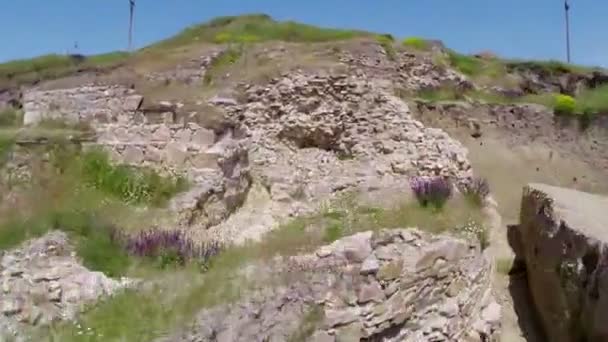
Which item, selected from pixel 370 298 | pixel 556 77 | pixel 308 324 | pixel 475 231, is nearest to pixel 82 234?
pixel 308 324

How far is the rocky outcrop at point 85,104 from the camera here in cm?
1256

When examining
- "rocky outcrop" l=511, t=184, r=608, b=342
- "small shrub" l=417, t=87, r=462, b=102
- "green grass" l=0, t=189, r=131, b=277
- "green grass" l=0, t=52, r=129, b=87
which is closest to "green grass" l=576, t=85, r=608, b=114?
"small shrub" l=417, t=87, r=462, b=102

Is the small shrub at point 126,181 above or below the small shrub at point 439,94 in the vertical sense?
below

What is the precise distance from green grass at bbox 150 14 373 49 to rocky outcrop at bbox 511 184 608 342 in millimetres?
9009

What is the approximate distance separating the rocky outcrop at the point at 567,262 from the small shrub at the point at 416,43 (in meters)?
7.04

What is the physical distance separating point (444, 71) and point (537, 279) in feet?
27.5

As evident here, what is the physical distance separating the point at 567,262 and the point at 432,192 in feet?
7.98

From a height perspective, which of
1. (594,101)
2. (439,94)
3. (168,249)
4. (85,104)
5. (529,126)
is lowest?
(168,249)

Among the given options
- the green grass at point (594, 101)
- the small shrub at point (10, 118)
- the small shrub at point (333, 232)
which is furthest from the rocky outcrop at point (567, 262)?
the small shrub at point (10, 118)

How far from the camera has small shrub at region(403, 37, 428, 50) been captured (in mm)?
17205

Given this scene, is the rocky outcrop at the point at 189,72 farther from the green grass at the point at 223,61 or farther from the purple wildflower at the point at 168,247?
the purple wildflower at the point at 168,247

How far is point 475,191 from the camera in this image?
437 inches

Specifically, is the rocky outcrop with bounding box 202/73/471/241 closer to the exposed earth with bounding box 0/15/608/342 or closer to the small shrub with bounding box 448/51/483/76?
the exposed earth with bounding box 0/15/608/342

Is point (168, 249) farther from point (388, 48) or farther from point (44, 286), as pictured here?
point (388, 48)
